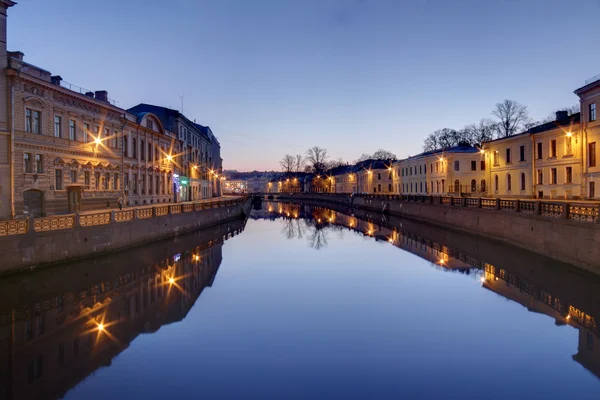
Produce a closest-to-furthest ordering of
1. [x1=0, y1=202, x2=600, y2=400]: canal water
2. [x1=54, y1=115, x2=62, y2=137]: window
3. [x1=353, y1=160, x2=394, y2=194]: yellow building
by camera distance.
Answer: [x1=0, y1=202, x2=600, y2=400]: canal water < [x1=54, y1=115, x2=62, y2=137]: window < [x1=353, y1=160, x2=394, y2=194]: yellow building

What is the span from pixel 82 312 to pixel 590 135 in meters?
34.3

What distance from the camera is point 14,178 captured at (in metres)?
23.4

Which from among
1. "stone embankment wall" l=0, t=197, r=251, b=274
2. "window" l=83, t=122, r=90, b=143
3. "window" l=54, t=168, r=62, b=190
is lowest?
"stone embankment wall" l=0, t=197, r=251, b=274

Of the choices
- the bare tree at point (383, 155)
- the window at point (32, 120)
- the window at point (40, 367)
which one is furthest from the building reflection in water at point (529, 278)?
the bare tree at point (383, 155)

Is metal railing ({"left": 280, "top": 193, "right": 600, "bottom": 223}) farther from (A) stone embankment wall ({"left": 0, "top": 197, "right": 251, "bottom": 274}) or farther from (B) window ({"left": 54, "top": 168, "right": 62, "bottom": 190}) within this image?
(B) window ({"left": 54, "top": 168, "right": 62, "bottom": 190})

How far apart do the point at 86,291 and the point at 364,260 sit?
14.0m

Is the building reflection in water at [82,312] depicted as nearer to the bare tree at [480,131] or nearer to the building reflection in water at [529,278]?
the building reflection in water at [529,278]

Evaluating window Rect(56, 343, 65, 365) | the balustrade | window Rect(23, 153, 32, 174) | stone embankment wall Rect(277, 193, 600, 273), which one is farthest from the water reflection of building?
window Rect(23, 153, 32, 174)

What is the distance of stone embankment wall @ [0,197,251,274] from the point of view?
16.4 metres

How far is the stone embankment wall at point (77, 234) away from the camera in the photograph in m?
16.4

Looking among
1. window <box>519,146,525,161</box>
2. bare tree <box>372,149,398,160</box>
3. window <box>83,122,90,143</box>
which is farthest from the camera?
bare tree <box>372,149,398,160</box>

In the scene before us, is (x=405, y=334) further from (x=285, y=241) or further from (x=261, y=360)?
(x=285, y=241)

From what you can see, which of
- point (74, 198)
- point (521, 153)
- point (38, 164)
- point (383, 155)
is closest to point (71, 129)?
point (38, 164)

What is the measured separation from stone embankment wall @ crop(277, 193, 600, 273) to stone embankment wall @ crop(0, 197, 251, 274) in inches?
839
